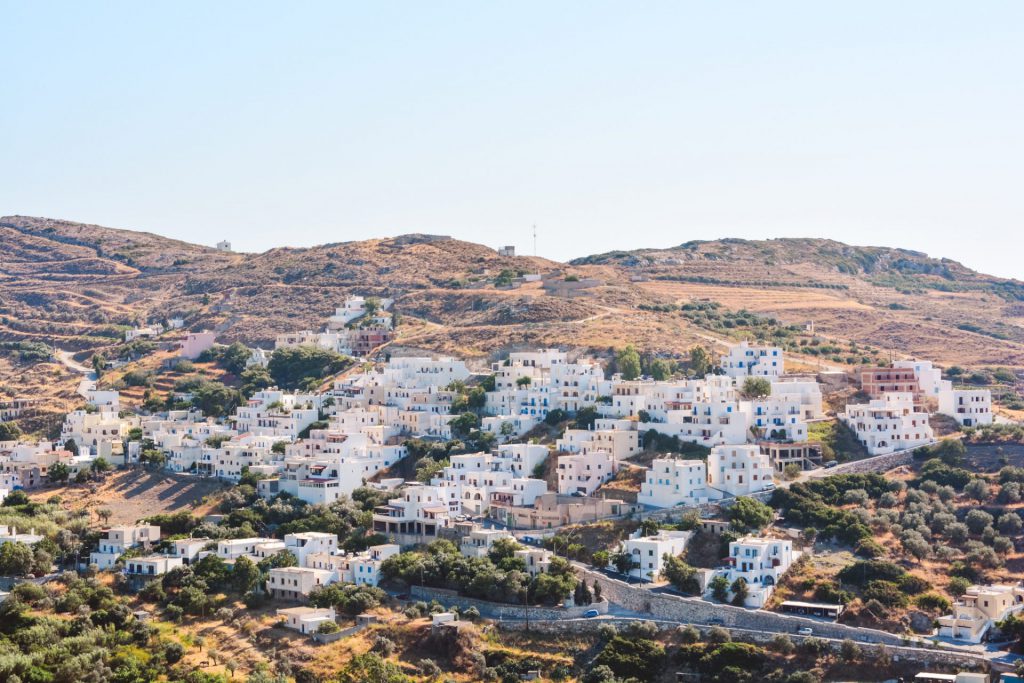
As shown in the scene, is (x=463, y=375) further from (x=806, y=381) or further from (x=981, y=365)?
(x=981, y=365)

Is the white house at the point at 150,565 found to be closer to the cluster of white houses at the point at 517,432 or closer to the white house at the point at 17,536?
the white house at the point at 17,536

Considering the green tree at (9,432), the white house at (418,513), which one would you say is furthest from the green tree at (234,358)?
the white house at (418,513)

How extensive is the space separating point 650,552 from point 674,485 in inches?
177

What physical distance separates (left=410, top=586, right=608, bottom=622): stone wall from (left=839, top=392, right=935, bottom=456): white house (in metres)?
15.2

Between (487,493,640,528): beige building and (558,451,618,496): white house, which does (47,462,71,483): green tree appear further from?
(558,451,618,496): white house

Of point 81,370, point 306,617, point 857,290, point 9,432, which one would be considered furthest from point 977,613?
point 857,290

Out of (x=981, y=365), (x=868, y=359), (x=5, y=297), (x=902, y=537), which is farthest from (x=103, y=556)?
(x=5, y=297)

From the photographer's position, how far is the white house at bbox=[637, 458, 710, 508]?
164ft

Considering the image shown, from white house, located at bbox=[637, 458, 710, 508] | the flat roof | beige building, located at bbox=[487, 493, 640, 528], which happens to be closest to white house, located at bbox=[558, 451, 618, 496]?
beige building, located at bbox=[487, 493, 640, 528]

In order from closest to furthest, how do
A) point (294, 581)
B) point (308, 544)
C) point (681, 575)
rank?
point (681, 575)
point (294, 581)
point (308, 544)

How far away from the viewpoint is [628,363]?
6619cm

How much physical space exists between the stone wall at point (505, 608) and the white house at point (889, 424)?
15.2 meters

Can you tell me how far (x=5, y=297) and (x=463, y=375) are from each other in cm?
5322

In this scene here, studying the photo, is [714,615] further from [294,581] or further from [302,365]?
[302,365]
